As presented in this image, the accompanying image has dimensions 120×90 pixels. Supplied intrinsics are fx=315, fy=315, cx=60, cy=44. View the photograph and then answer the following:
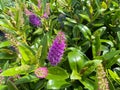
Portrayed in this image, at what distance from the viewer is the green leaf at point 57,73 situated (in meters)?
1.39

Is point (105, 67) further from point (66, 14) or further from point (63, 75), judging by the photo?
point (66, 14)

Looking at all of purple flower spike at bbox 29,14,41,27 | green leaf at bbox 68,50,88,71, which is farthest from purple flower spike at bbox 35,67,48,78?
purple flower spike at bbox 29,14,41,27

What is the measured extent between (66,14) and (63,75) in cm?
75

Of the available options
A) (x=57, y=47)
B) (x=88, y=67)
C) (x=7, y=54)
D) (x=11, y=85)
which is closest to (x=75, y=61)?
(x=88, y=67)

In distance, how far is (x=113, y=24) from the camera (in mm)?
1979

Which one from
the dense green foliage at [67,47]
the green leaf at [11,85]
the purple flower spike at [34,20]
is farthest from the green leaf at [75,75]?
the purple flower spike at [34,20]

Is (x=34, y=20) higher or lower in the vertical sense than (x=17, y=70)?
higher

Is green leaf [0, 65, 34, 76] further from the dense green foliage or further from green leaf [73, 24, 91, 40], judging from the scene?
green leaf [73, 24, 91, 40]

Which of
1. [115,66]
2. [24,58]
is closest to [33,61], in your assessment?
[24,58]

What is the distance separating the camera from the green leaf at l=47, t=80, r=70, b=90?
4.44 ft

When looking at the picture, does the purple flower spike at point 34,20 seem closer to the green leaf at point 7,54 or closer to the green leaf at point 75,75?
the green leaf at point 7,54

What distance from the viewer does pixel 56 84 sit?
138cm

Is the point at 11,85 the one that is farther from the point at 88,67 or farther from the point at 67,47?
the point at 67,47

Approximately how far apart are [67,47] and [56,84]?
1.41 feet
